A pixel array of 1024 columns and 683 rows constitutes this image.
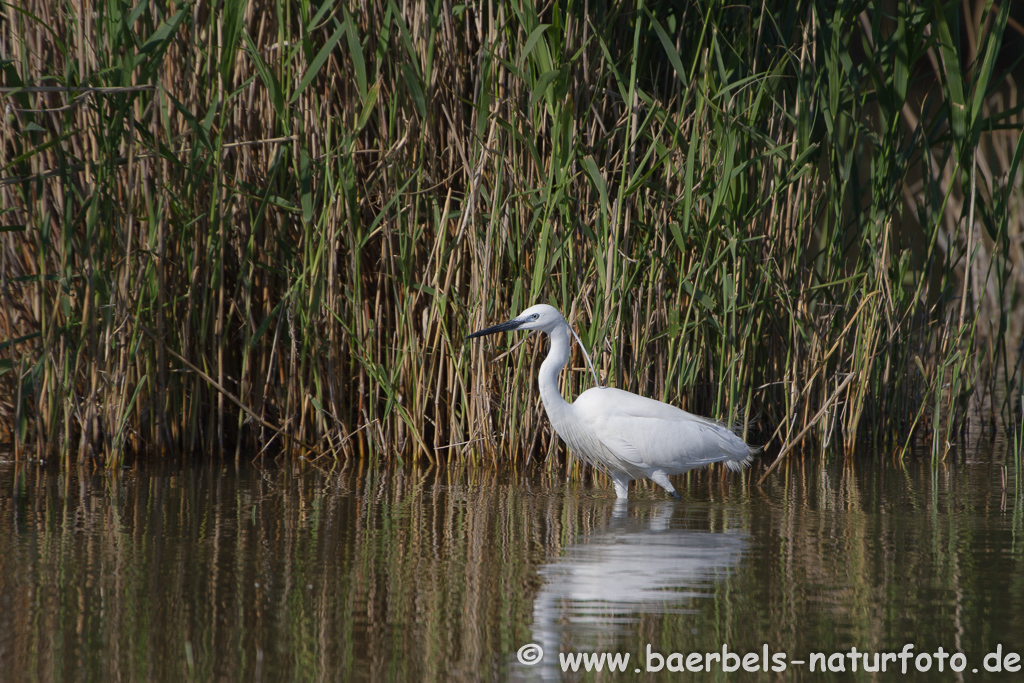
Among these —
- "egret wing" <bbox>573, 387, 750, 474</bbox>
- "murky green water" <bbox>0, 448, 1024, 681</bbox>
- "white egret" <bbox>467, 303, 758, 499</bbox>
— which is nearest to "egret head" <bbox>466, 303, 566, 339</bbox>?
"white egret" <bbox>467, 303, 758, 499</bbox>

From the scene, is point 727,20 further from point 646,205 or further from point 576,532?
point 576,532

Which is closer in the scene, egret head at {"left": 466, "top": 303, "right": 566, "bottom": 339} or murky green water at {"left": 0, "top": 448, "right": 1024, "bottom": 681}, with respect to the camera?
murky green water at {"left": 0, "top": 448, "right": 1024, "bottom": 681}

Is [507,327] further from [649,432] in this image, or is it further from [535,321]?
[649,432]

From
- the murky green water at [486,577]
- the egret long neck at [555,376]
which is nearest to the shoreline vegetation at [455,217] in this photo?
the egret long neck at [555,376]

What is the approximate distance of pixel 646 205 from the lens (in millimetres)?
4980

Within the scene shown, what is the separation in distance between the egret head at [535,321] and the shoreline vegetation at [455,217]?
0.35 m

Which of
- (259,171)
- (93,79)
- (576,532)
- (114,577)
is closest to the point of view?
(114,577)

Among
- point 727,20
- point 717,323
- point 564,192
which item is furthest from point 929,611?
point 727,20

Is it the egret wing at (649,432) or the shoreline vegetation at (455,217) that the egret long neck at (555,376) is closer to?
the egret wing at (649,432)

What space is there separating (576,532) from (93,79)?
2609 millimetres

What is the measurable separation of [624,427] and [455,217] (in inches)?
52.2

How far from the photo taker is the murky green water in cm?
253

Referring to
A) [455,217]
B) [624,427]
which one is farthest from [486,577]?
[455,217]

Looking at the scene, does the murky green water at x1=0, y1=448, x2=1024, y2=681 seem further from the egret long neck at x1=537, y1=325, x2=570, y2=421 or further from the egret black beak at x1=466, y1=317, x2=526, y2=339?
the egret black beak at x1=466, y1=317, x2=526, y2=339
